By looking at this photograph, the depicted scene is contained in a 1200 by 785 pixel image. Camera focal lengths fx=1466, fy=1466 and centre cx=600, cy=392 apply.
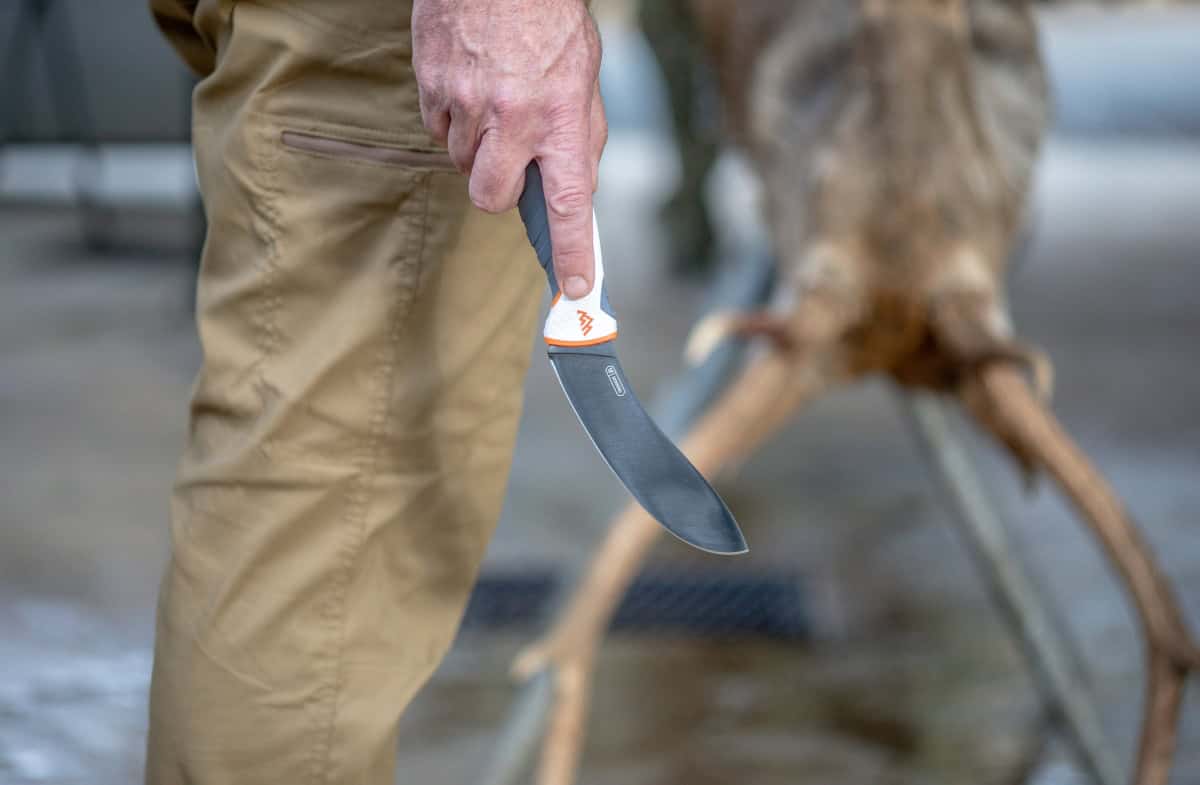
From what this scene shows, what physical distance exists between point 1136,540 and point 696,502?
104cm

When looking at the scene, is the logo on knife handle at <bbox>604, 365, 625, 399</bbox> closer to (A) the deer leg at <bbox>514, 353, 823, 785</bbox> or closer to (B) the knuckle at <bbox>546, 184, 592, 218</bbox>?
(B) the knuckle at <bbox>546, 184, 592, 218</bbox>

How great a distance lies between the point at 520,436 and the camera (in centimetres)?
368

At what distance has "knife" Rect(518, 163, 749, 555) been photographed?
0.92 metres

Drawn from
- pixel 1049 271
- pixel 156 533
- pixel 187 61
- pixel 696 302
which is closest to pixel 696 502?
pixel 187 61

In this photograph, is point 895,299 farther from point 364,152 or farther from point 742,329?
point 364,152

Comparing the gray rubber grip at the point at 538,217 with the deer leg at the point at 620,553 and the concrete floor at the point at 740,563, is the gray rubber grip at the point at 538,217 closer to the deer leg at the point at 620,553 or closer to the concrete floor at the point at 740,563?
the deer leg at the point at 620,553

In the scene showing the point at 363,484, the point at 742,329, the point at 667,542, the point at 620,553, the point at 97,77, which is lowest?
the point at 667,542

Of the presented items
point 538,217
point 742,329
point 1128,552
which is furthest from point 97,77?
point 538,217

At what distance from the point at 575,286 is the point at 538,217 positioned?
5cm

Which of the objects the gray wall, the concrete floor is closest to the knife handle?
the concrete floor

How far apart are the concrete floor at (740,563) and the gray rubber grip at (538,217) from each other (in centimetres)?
137

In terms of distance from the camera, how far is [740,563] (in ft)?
9.63

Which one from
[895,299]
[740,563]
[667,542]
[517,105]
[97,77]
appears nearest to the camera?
[517,105]

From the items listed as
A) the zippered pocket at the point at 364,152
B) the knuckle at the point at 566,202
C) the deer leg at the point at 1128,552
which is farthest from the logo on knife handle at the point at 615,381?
the deer leg at the point at 1128,552
